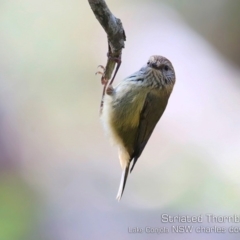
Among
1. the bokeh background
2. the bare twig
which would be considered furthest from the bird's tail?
the bare twig

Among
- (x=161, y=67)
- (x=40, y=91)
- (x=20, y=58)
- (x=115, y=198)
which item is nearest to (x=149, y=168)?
(x=115, y=198)

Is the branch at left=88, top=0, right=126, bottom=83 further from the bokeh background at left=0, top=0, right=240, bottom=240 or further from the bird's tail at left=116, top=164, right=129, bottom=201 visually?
the bird's tail at left=116, top=164, right=129, bottom=201

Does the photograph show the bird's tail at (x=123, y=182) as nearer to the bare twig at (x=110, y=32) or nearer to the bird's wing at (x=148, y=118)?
the bird's wing at (x=148, y=118)

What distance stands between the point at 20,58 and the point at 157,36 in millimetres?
495

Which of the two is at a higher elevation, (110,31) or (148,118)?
(110,31)

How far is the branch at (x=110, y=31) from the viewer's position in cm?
102

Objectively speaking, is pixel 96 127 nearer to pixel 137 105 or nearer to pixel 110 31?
pixel 137 105

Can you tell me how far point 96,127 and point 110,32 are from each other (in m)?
0.35

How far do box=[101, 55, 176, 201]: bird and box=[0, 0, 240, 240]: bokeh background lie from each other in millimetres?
54

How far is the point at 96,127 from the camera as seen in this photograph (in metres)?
1.28

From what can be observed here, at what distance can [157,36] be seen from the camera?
132 cm

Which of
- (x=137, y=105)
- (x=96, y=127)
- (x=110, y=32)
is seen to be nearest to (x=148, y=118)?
(x=137, y=105)

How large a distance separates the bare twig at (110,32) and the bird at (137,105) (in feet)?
0.21

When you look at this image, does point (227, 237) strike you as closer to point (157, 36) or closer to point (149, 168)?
point (149, 168)
